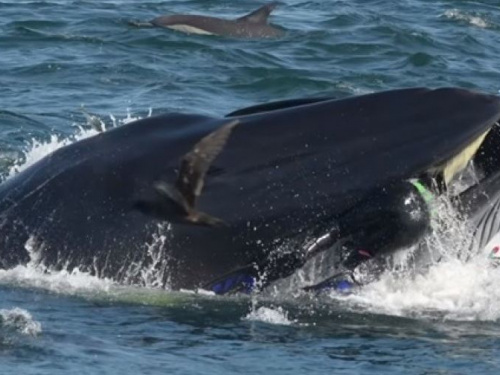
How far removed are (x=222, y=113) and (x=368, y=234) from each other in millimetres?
9438

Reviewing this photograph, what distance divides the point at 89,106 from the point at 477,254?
373 inches

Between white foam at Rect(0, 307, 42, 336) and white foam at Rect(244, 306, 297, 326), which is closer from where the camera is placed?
white foam at Rect(0, 307, 42, 336)

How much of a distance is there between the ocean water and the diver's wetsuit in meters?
0.20

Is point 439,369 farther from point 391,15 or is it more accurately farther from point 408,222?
point 391,15

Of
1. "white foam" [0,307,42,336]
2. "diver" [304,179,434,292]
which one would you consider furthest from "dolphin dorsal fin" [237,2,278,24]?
"white foam" [0,307,42,336]

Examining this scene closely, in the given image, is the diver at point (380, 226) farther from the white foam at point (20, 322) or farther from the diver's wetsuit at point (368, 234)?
the white foam at point (20, 322)

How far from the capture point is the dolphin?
961 inches

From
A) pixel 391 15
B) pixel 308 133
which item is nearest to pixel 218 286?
pixel 308 133

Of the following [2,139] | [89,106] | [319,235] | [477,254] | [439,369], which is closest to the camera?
[439,369]

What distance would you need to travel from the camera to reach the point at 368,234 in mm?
9305

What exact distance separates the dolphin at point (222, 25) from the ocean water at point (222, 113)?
0.67 ft

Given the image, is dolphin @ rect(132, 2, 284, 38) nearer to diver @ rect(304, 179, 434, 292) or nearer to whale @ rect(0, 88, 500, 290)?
whale @ rect(0, 88, 500, 290)

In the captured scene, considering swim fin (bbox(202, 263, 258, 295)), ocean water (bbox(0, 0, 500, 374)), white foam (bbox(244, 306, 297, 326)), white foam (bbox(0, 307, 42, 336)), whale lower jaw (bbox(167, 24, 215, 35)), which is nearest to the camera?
ocean water (bbox(0, 0, 500, 374))

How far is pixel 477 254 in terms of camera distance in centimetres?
1006
